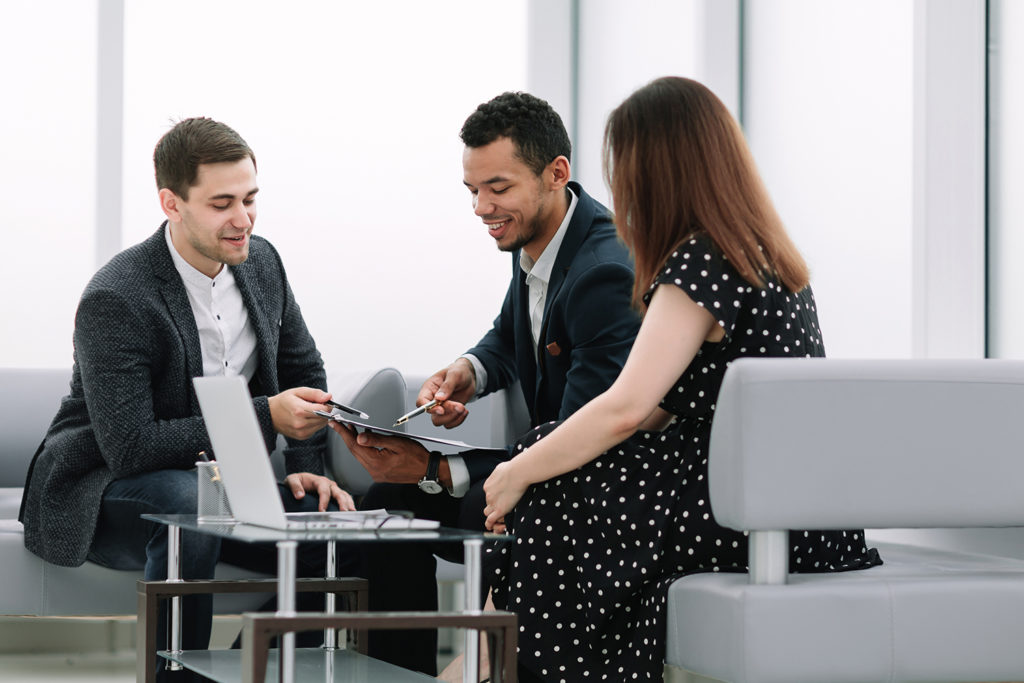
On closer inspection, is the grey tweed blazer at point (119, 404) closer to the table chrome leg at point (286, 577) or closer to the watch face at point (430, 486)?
the watch face at point (430, 486)

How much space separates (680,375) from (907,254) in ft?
4.86

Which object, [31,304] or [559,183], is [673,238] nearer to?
[559,183]

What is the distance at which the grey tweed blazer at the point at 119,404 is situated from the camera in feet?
7.95

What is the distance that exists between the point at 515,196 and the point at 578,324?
17.9 inches

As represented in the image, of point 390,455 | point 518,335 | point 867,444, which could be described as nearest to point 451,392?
point 518,335

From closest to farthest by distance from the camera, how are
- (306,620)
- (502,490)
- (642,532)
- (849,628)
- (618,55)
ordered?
(306,620)
(849,628)
(642,532)
(502,490)
(618,55)

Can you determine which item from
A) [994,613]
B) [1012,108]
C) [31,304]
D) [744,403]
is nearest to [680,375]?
[744,403]

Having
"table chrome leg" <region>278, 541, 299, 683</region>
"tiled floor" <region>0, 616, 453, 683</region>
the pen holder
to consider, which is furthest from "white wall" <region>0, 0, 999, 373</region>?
"table chrome leg" <region>278, 541, 299, 683</region>

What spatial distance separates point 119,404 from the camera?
2.41 meters

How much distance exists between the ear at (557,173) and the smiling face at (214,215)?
627 millimetres

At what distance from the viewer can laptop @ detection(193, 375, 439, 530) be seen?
5.42 ft

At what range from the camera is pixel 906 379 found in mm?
1714

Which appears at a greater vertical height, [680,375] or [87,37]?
[87,37]

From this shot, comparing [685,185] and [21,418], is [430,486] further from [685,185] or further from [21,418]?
[21,418]
